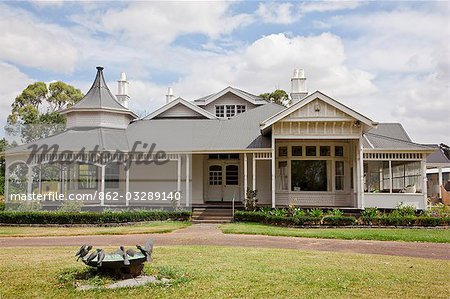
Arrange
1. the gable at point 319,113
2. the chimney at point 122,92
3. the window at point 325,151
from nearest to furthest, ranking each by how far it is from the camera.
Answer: the gable at point 319,113 → the window at point 325,151 → the chimney at point 122,92

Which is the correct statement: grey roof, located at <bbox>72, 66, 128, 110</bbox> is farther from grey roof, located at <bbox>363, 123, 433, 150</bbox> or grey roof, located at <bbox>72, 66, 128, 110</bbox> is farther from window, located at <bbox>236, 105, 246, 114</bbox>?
grey roof, located at <bbox>363, 123, 433, 150</bbox>

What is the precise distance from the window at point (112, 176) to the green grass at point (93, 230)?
5190 mm

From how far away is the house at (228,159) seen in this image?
2258 cm

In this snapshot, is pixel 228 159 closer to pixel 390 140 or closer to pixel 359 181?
pixel 359 181

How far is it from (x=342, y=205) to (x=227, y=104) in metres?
10.9

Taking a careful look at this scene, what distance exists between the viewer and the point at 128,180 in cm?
2528

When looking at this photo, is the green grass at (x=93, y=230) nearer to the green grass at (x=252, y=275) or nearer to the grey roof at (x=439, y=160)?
the green grass at (x=252, y=275)

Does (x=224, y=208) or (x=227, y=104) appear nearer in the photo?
(x=224, y=208)

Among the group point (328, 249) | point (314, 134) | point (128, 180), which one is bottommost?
point (328, 249)

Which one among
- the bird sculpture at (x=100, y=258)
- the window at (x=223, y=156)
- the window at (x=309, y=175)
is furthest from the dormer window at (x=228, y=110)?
the bird sculpture at (x=100, y=258)

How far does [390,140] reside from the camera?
82.5 ft

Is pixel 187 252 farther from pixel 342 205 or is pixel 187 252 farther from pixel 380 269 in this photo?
pixel 342 205

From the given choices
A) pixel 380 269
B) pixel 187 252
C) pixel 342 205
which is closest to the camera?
pixel 380 269

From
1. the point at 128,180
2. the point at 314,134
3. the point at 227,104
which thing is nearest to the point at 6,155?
the point at 128,180
